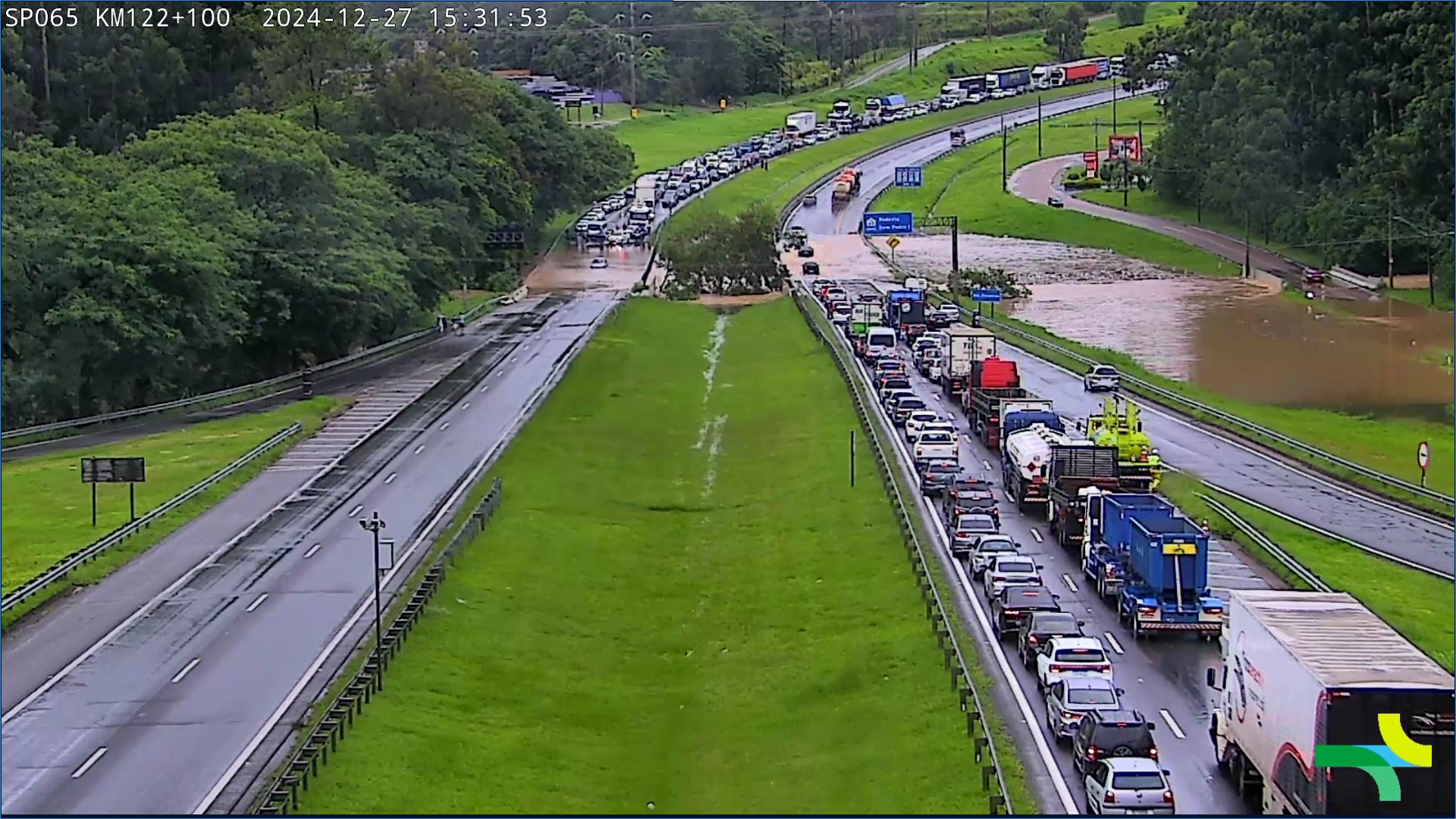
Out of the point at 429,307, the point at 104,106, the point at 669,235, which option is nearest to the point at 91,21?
the point at 104,106

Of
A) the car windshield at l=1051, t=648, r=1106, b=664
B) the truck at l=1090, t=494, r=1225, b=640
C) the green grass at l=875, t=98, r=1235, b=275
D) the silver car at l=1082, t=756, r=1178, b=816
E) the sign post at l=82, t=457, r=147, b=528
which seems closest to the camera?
the silver car at l=1082, t=756, r=1178, b=816

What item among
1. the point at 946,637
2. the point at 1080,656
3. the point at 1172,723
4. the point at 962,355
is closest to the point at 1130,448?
the point at 946,637

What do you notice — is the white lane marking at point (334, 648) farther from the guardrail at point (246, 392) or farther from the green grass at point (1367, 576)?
the guardrail at point (246, 392)

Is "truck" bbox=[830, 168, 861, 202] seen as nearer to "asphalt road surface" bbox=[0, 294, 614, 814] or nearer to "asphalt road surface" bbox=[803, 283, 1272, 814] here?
"asphalt road surface" bbox=[0, 294, 614, 814]

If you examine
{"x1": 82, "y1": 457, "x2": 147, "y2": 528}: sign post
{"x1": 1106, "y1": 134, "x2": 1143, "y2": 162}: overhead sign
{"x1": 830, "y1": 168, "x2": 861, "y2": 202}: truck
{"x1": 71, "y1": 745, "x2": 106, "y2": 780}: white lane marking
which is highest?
{"x1": 1106, "y1": 134, "x2": 1143, "y2": 162}: overhead sign

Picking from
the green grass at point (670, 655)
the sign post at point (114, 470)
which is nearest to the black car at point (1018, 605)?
the green grass at point (670, 655)

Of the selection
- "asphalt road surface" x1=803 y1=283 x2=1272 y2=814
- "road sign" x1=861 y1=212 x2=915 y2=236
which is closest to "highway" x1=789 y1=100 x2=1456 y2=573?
"asphalt road surface" x1=803 y1=283 x2=1272 y2=814

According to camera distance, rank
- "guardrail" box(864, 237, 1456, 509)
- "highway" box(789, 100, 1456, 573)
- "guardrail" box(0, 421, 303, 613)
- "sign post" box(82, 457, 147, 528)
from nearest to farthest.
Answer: "guardrail" box(0, 421, 303, 613) → "highway" box(789, 100, 1456, 573) → "sign post" box(82, 457, 147, 528) → "guardrail" box(864, 237, 1456, 509)

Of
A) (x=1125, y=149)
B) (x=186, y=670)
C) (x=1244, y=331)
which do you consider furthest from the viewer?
(x=1125, y=149)

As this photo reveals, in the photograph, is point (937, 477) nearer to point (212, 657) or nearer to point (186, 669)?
point (212, 657)
